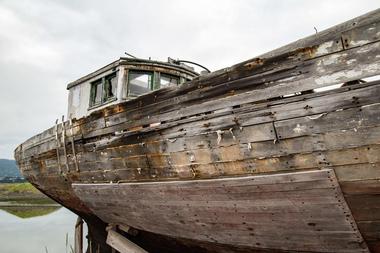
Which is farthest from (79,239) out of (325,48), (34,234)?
(34,234)

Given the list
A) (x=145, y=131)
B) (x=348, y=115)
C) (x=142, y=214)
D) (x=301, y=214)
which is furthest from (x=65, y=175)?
(x=348, y=115)

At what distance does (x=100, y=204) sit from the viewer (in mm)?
5418

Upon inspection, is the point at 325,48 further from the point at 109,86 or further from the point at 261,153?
Result: the point at 109,86

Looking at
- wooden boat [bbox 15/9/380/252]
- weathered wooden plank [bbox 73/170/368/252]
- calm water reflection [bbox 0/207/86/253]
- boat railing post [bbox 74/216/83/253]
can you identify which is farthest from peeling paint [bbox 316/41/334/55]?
calm water reflection [bbox 0/207/86/253]

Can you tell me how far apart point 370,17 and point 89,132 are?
4.39 m

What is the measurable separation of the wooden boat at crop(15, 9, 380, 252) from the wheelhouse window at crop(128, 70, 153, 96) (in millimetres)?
1158

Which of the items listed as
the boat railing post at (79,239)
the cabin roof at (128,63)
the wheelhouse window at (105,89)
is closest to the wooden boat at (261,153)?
the wheelhouse window at (105,89)

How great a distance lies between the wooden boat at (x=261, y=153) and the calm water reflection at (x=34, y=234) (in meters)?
13.0

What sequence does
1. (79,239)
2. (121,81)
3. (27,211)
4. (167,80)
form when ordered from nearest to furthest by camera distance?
1. (121,81)
2. (167,80)
3. (79,239)
4. (27,211)

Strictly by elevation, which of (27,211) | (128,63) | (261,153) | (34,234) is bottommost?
(34,234)

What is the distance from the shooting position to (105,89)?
6297 mm

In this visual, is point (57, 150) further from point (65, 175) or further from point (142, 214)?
point (142, 214)

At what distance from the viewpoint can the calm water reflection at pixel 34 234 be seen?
1534 centimetres

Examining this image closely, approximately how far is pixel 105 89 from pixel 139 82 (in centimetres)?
76
